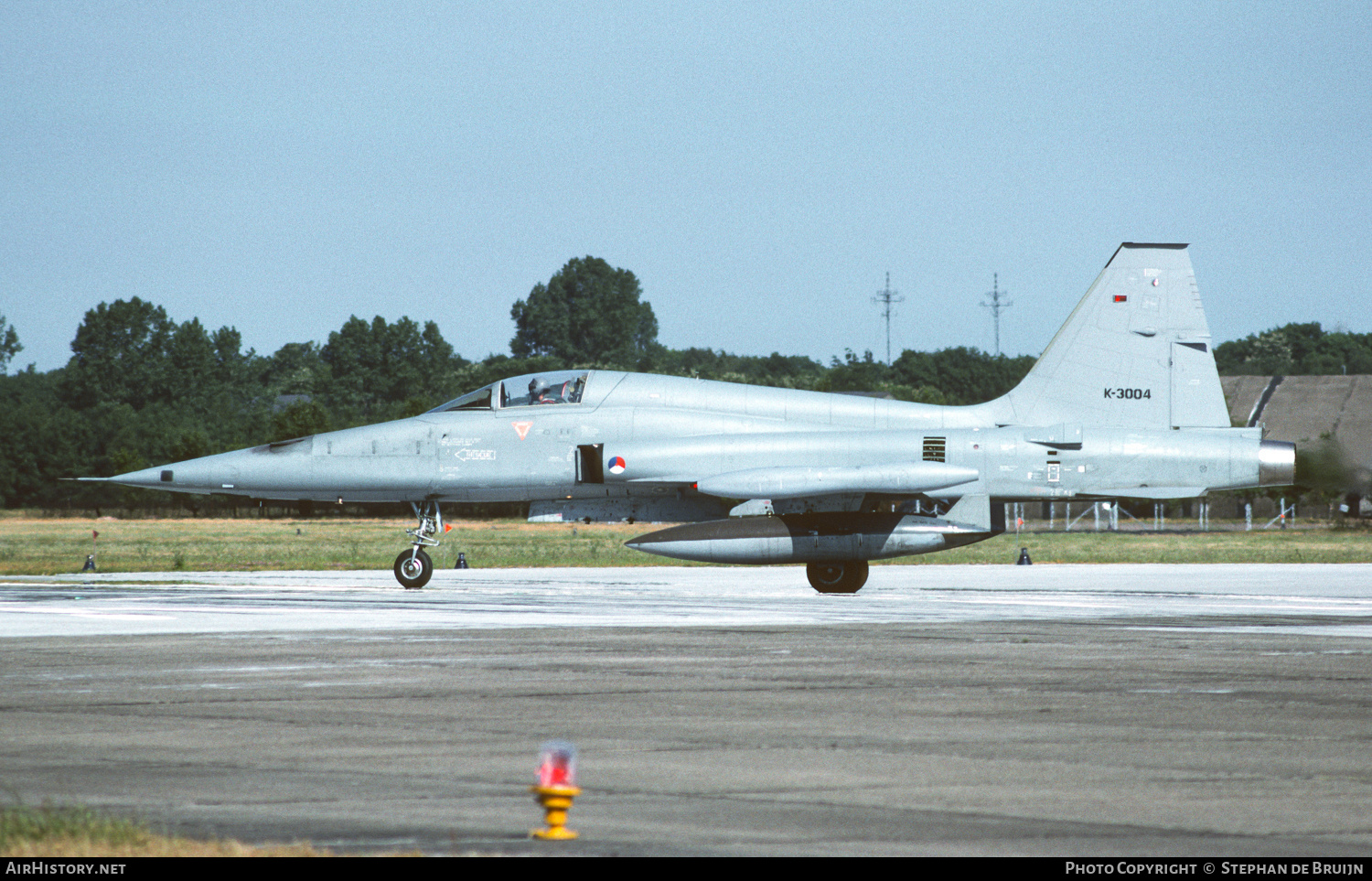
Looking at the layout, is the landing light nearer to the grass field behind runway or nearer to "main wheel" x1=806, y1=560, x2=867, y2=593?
"main wheel" x1=806, y1=560, x2=867, y2=593

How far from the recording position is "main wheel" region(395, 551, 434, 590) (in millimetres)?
23234

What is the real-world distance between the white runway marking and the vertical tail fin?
2.91 meters

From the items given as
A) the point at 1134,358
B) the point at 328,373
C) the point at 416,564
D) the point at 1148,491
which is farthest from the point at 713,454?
the point at 328,373

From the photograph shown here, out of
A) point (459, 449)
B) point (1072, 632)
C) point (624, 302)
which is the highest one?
point (624, 302)

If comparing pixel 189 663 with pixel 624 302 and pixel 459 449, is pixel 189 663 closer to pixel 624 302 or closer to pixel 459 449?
pixel 459 449

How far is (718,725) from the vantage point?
9.10 meters

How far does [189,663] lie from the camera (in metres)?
12.6

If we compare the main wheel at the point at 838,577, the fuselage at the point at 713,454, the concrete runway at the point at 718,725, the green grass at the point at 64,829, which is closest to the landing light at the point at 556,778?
the concrete runway at the point at 718,725

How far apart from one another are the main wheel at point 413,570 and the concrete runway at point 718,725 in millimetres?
4447

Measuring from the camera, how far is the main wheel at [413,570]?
76.2ft

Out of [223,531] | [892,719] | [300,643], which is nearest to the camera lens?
[892,719]

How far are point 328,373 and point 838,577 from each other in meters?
109
